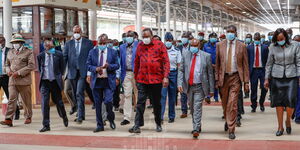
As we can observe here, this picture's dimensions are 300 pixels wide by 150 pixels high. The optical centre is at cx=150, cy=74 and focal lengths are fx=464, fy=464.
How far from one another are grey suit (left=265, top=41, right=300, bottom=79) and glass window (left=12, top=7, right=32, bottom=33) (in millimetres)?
6684

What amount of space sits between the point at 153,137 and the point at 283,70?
239 centimetres

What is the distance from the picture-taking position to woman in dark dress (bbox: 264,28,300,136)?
296 inches

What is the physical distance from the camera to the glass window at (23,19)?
11852mm

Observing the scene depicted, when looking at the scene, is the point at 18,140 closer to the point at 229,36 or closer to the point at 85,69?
the point at 85,69

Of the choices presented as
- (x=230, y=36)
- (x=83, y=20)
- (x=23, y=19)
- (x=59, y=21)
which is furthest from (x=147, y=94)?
(x=83, y=20)

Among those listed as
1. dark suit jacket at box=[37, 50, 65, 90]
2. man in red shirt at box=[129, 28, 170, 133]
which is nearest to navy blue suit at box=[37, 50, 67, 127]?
dark suit jacket at box=[37, 50, 65, 90]

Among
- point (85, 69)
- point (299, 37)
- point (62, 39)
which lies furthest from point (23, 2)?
point (299, 37)

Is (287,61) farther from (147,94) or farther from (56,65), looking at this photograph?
(56,65)

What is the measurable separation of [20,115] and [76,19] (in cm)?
382

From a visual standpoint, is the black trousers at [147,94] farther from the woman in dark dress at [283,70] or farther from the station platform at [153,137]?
the woman in dark dress at [283,70]

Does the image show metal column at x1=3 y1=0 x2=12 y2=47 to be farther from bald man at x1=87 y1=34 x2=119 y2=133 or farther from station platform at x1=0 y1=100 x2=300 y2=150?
bald man at x1=87 y1=34 x2=119 y2=133

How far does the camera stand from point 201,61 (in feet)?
25.0

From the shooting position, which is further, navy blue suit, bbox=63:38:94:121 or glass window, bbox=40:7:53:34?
glass window, bbox=40:7:53:34

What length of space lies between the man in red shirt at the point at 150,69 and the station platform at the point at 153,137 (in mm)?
649
